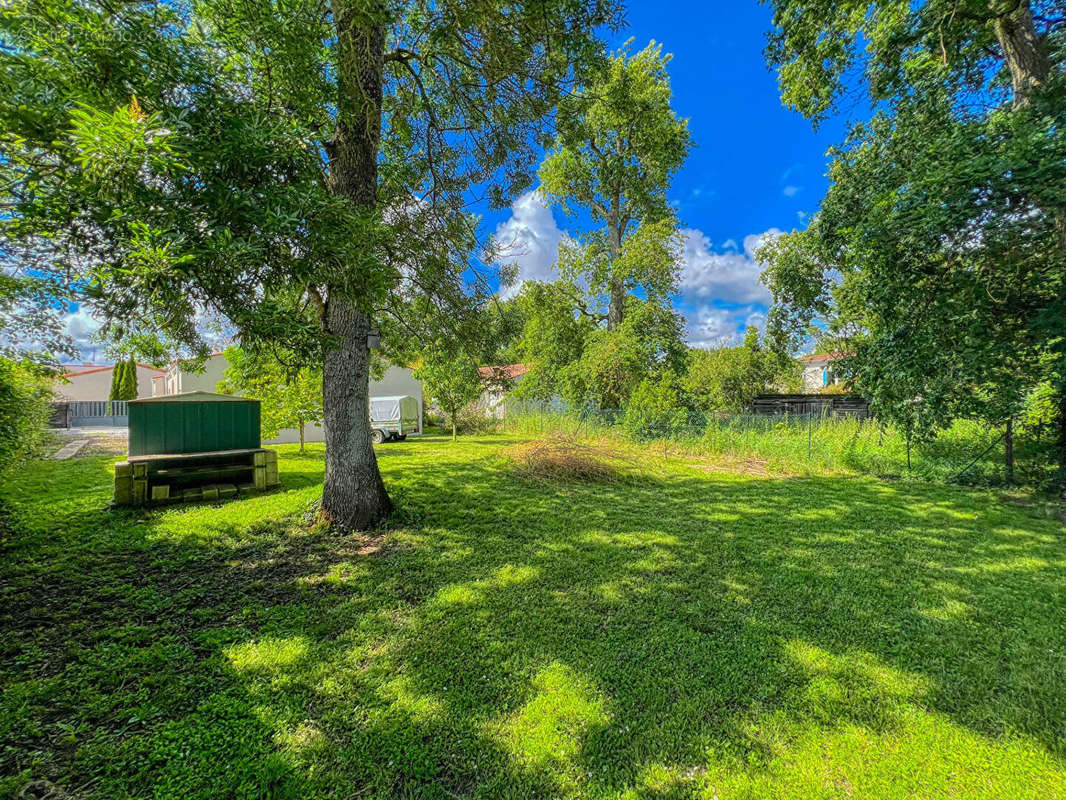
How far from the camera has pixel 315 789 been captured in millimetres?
1531

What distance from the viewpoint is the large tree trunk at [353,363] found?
4.28m

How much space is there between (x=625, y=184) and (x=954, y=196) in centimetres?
1295

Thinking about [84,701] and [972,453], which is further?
[972,453]

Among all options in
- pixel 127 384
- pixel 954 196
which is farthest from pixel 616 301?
pixel 127 384

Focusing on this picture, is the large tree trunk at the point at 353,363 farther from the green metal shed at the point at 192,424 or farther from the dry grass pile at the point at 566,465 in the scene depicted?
the dry grass pile at the point at 566,465

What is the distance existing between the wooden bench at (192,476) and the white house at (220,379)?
2.04 m

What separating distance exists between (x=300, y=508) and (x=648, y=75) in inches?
691

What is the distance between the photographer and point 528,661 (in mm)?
2291

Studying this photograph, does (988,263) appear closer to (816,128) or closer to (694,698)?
(816,128)

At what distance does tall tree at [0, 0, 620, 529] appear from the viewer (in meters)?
1.80

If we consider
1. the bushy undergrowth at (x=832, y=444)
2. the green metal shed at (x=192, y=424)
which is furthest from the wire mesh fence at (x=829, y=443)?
the green metal shed at (x=192, y=424)

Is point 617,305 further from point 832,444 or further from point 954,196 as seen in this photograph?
point 954,196

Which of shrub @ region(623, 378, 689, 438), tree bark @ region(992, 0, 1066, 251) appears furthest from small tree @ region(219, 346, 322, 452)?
tree bark @ region(992, 0, 1066, 251)

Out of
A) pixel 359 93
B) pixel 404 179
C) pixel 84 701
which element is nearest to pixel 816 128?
pixel 404 179
